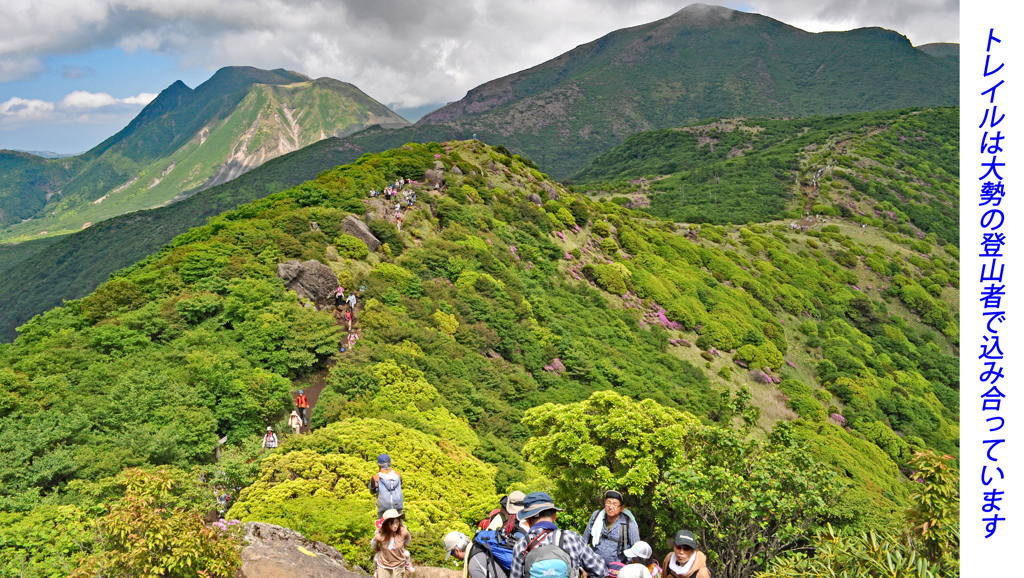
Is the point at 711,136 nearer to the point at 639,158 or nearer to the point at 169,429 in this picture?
the point at 639,158

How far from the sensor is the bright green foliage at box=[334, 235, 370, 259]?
Answer: 2839cm

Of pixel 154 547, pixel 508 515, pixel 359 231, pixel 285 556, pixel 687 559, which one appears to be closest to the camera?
pixel 687 559

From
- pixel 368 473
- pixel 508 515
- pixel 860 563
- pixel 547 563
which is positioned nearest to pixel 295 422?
pixel 368 473

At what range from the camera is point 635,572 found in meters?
Result: 5.55

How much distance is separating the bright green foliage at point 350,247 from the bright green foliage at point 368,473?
47.9 feet

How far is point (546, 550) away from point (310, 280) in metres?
21.6

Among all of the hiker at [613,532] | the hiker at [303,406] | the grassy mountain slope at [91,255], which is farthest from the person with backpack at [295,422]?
the grassy mountain slope at [91,255]

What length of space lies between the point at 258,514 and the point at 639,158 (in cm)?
15713

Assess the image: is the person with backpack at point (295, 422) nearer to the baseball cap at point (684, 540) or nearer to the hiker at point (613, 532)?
the hiker at point (613, 532)

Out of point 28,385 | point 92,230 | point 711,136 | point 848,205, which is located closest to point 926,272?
point 848,205

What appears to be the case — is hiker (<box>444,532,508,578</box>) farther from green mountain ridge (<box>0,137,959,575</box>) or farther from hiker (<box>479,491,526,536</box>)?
green mountain ridge (<box>0,137,959,575</box>)

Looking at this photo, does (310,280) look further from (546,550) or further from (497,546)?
(546,550)

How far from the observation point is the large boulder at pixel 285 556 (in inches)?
324

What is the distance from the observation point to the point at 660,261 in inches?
2162
